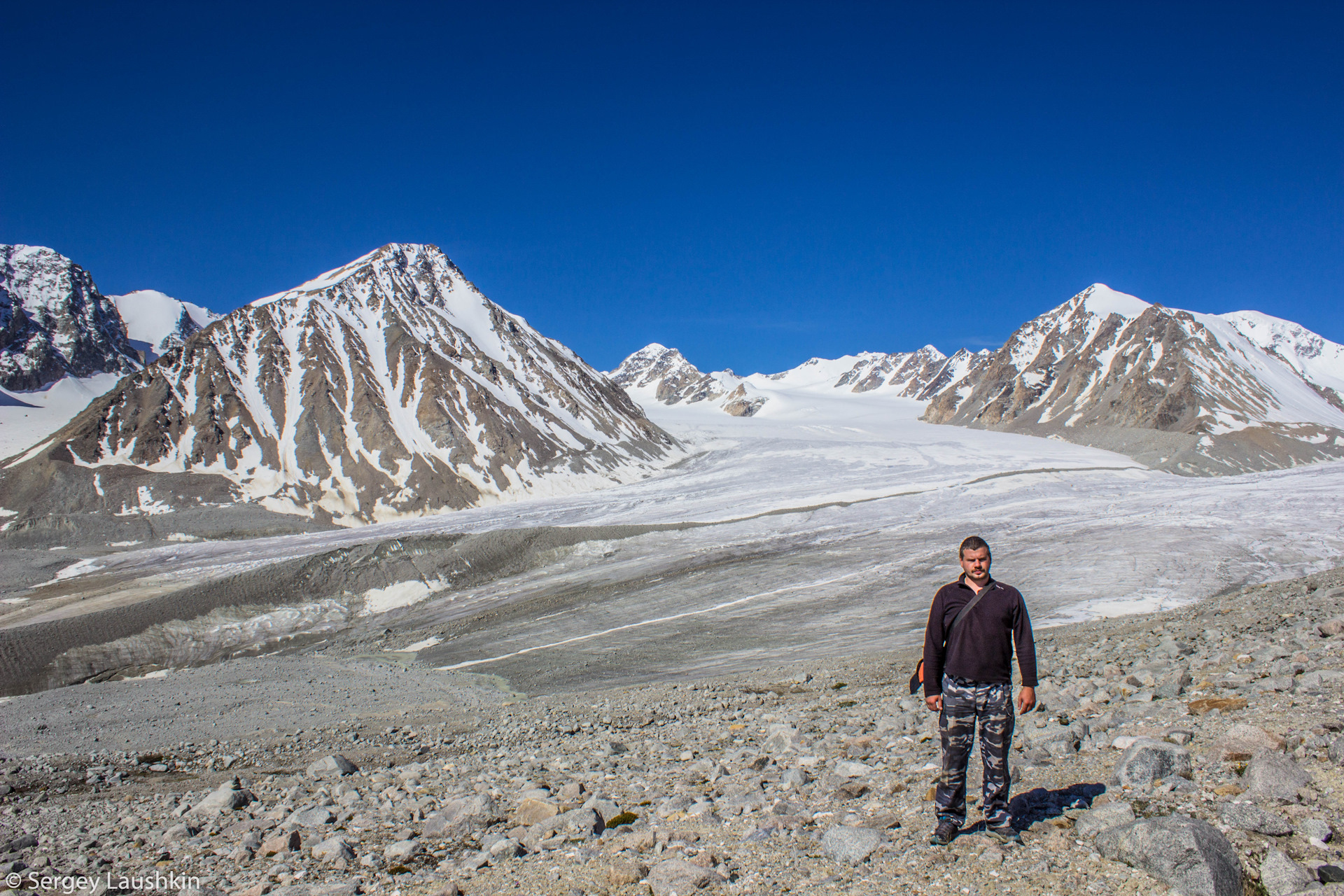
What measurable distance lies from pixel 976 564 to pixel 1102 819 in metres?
1.75

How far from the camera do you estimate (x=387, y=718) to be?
40.1ft

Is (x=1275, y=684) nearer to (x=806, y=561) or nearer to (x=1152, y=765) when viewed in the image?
(x=1152, y=765)

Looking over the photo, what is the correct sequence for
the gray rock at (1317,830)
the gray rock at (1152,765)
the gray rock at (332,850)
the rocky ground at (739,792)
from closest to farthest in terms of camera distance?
the gray rock at (1317,830) < the rocky ground at (739,792) < the gray rock at (1152,765) < the gray rock at (332,850)

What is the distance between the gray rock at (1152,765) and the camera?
17.0ft

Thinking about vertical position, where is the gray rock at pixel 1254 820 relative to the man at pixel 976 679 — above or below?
below

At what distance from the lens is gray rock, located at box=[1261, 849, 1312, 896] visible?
3.70 metres

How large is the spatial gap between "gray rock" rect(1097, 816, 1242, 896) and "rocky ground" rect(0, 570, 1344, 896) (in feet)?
0.04

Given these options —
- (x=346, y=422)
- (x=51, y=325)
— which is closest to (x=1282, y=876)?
(x=346, y=422)

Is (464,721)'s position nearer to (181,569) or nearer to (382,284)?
(181,569)

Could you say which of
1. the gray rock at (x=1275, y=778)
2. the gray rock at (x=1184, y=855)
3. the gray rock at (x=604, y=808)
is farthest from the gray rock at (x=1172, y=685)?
the gray rock at (x=604, y=808)

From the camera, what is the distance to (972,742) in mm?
5082

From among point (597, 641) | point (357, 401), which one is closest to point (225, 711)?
point (597, 641)

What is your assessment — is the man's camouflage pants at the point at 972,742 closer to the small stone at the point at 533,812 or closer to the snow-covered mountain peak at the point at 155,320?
the small stone at the point at 533,812

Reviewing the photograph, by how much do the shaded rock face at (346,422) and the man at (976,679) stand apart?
5326 centimetres
